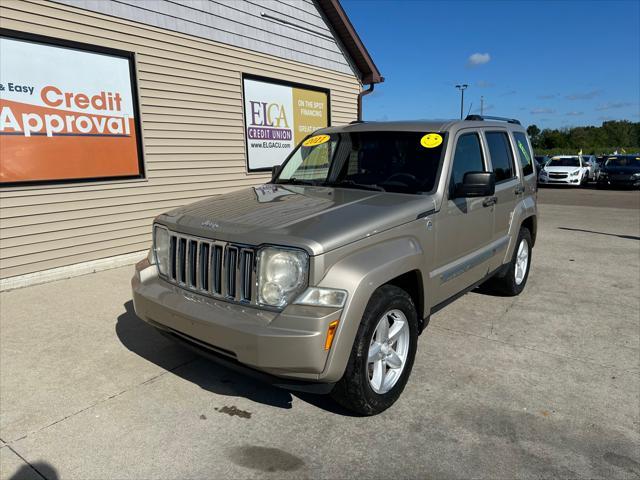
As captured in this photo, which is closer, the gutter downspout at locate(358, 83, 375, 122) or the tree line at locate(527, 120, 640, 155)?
the gutter downspout at locate(358, 83, 375, 122)

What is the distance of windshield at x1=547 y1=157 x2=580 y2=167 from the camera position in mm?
22734

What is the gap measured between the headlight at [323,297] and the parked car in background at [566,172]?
22817 mm

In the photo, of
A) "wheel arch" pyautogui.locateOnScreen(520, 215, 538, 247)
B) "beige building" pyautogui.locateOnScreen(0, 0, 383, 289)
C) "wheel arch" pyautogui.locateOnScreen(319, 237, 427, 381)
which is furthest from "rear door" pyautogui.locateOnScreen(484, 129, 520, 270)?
"beige building" pyautogui.locateOnScreen(0, 0, 383, 289)

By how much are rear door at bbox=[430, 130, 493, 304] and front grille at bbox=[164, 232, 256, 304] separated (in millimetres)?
1415

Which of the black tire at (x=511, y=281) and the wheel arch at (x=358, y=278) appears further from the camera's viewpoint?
the black tire at (x=511, y=281)

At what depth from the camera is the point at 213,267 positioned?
285 cm

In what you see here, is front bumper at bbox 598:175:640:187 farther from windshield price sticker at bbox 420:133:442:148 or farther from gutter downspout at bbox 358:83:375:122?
windshield price sticker at bbox 420:133:442:148

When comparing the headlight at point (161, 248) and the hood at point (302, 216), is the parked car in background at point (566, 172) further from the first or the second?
the headlight at point (161, 248)

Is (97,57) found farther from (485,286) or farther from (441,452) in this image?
(441,452)

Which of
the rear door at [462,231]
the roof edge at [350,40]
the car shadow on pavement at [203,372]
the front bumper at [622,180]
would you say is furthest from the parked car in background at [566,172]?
the car shadow on pavement at [203,372]

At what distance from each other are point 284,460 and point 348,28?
32.3 ft

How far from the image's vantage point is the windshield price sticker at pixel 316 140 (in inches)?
171

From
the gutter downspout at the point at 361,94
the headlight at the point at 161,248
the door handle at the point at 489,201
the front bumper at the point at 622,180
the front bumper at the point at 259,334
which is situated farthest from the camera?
the front bumper at the point at 622,180

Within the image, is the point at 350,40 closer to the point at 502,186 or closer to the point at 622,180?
the point at 502,186
